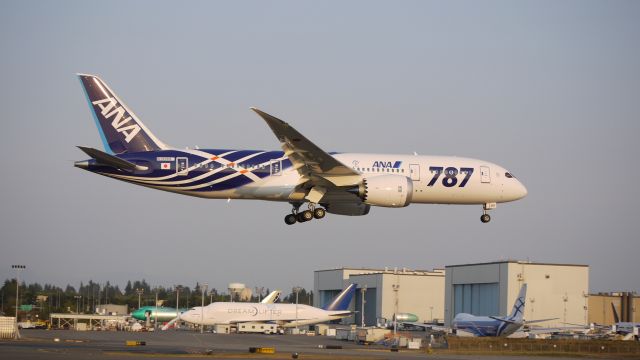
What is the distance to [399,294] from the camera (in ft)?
378

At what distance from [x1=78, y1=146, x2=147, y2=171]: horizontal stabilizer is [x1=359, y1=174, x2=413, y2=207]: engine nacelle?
11.7m

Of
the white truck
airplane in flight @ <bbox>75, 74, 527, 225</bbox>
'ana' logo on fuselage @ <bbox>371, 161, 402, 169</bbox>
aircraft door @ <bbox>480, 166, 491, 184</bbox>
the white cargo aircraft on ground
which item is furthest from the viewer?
the white truck

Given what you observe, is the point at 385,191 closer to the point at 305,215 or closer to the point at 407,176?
the point at 407,176

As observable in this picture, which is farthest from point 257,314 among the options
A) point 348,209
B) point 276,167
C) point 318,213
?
point 276,167

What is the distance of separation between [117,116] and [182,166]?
16.7 feet

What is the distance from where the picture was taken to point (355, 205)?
53531 mm

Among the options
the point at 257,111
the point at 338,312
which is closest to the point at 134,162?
the point at 257,111

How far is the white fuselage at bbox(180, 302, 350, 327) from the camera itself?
8762 centimetres

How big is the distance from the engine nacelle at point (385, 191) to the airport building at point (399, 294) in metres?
64.9

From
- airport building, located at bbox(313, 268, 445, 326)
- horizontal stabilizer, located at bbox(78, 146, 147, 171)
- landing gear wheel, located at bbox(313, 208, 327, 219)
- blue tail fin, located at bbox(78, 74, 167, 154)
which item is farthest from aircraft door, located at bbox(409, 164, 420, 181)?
airport building, located at bbox(313, 268, 445, 326)

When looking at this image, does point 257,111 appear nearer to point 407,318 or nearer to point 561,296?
point 561,296

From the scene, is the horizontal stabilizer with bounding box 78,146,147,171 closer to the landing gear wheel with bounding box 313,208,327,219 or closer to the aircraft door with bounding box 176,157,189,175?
the aircraft door with bounding box 176,157,189,175

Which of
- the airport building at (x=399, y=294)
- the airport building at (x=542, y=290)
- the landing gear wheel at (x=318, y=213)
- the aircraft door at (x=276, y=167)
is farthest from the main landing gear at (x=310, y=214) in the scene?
the airport building at (x=399, y=294)

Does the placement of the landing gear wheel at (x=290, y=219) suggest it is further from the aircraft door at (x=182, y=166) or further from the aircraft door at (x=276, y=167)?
the aircraft door at (x=182, y=166)
